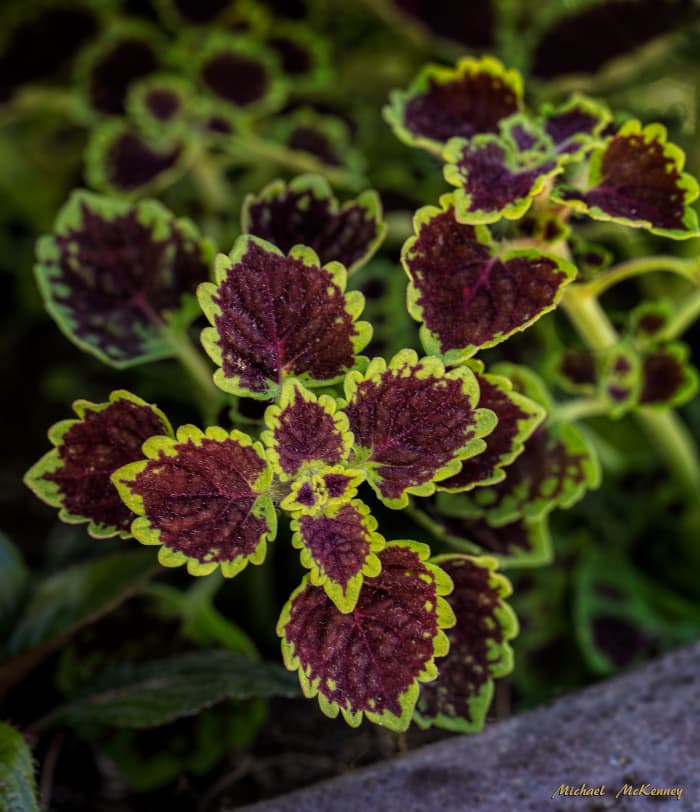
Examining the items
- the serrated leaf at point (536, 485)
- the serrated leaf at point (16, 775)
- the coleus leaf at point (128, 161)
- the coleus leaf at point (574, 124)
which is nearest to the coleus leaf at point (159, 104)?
the coleus leaf at point (128, 161)

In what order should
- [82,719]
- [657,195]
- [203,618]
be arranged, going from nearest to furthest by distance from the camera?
[657,195], [82,719], [203,618]

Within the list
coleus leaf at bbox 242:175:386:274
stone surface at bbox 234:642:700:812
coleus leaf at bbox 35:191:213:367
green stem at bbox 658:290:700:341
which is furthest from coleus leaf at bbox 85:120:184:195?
stone surface at bbox 234:642:700:812

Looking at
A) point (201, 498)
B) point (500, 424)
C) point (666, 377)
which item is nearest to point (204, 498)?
point (201, 498)

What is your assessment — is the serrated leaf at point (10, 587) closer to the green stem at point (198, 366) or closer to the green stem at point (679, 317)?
the green stem at point (198, 366)

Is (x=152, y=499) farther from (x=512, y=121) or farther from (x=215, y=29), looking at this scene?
(x=215, y=29)

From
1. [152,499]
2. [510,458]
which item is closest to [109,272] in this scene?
[152,499]

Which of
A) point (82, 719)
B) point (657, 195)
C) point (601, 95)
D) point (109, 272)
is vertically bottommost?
point (82, 719)

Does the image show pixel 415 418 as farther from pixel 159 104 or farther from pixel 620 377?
pixel 159 104
